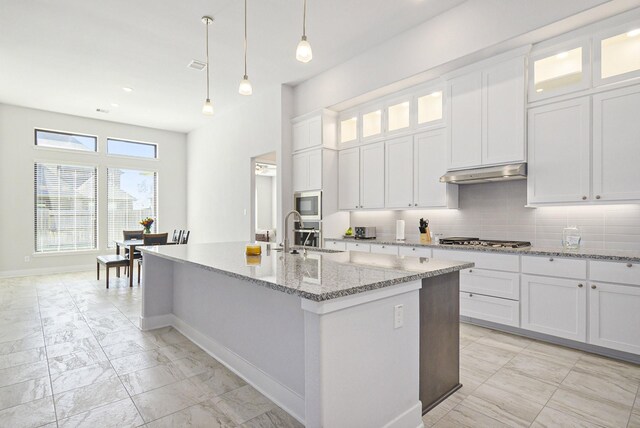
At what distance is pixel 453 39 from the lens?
3.62 m

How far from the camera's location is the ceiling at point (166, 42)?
12.0 feet

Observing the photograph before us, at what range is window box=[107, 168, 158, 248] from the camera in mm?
7933

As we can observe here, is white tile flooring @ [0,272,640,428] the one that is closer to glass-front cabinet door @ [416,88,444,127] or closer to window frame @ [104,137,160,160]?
glass-front cabinet door @ [416,88,444,127]

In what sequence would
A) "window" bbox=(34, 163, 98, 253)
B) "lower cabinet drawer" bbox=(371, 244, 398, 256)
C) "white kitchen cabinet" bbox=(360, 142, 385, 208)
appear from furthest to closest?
"window" bbox=(34, 163, 98, 253) → "white kitchen cabinet" bbox=(360, 142, 385, 208) → "lower cabinet drawer" bbox=(371, 244, 398, 256)

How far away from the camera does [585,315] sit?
2836mm

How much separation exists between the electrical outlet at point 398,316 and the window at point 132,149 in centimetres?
826

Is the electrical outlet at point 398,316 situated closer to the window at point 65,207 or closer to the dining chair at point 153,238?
the dining chair at point 153,238

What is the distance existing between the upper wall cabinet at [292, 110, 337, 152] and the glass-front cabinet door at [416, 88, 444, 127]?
1430 millimetres

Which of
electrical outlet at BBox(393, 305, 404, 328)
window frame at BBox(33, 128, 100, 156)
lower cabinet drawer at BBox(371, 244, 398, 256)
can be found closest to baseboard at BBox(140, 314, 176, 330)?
lower cabinet drawer at BBox(371, 244, 398, 256)

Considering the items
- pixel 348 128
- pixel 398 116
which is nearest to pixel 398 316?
pixel 398 116

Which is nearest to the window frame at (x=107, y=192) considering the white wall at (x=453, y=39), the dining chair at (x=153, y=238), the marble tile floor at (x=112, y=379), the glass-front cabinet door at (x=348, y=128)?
the dining chair at (x=153, y=238)

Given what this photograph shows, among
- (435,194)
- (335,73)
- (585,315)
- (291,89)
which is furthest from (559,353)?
(291,89)

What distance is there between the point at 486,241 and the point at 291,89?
154 inches

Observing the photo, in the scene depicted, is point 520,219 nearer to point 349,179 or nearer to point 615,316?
point 615,316
